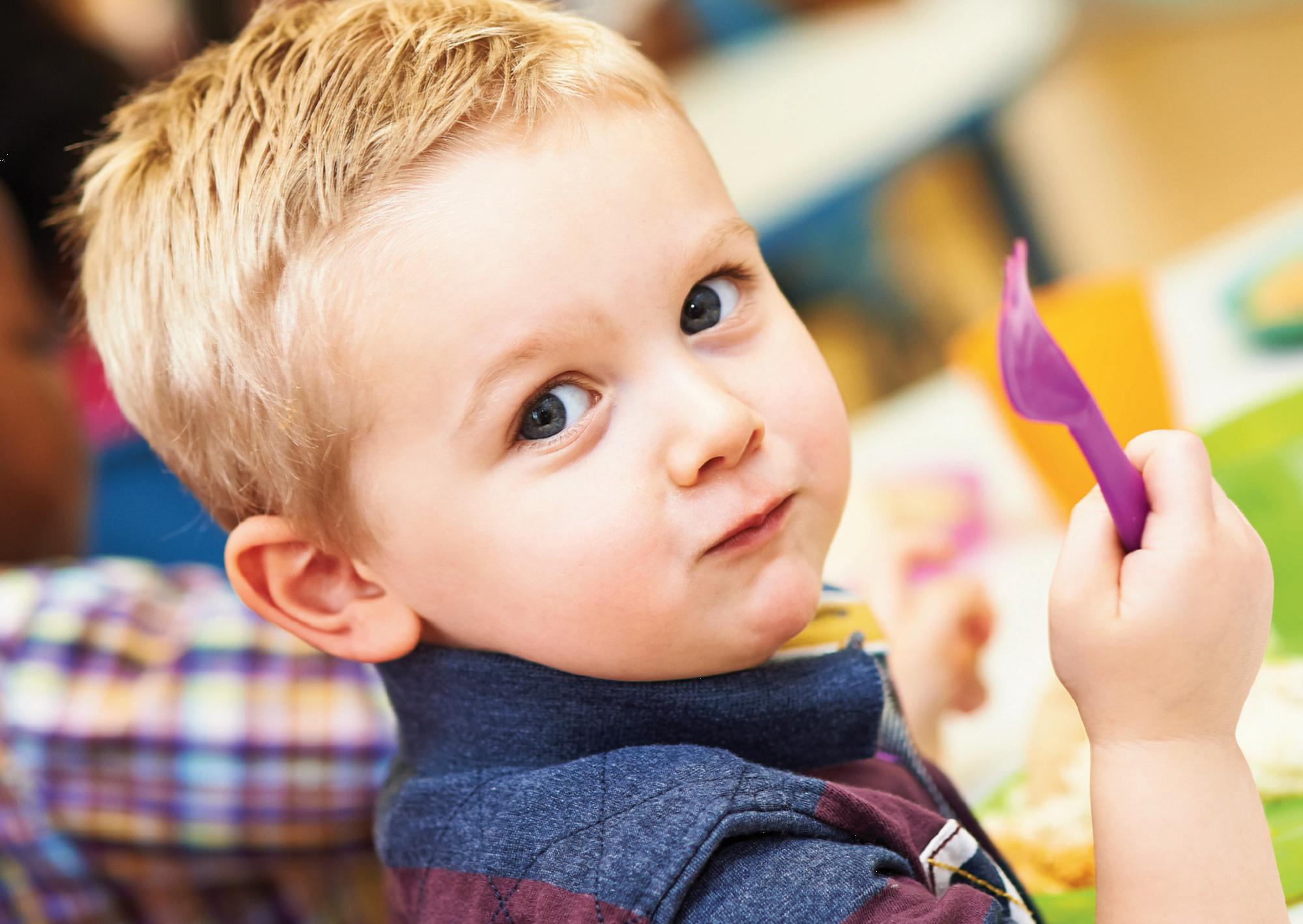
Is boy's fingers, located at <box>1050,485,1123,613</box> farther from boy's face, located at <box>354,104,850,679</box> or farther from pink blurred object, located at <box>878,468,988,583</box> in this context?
pink blurred object, located at <box>878,468,988,583</box>

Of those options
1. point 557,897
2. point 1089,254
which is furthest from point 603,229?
point 1089,254

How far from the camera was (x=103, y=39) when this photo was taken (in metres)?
2.33

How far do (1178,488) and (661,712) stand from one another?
24cm

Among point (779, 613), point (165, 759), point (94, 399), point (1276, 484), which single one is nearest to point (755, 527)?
point (779, 613)

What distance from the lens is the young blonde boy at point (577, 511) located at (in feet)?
1.59

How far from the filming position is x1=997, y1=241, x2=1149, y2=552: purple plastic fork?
43 cm

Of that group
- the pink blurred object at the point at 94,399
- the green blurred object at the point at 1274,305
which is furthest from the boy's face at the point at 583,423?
the pink blurred object at the point at 94,399

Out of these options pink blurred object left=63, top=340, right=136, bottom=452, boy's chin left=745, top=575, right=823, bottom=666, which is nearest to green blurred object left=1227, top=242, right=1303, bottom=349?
boy's chin left=745, top=575, right=823, bottom=666

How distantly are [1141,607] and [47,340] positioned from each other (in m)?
1.03

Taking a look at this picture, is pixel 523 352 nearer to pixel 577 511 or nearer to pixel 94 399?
pixel 577 511

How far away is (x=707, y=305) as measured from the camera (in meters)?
0.57

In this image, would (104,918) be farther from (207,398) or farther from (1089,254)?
(1089,254)

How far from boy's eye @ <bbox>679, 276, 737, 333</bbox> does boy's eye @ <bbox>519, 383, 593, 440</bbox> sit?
59 millimetres

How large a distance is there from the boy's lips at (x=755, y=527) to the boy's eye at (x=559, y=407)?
3.2 inches
